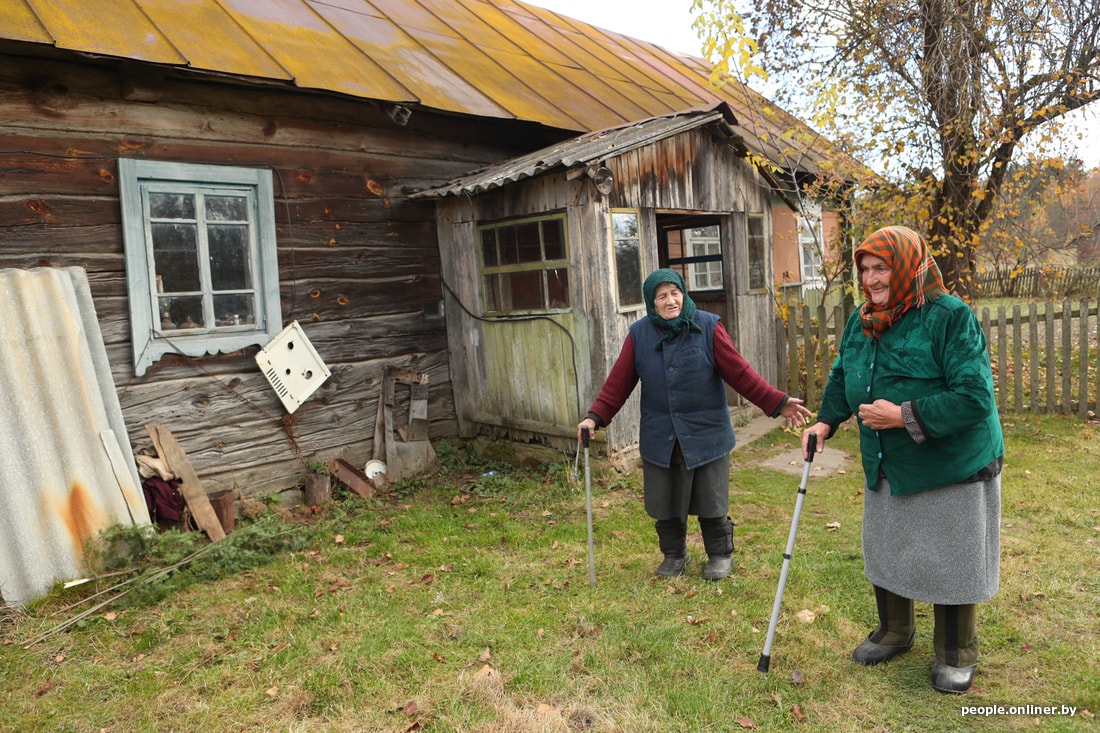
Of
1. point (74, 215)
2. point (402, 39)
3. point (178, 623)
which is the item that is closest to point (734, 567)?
point (178, 623)

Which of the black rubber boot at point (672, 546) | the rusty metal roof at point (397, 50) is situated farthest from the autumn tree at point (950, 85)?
the black rubber boot at point (672, 546)

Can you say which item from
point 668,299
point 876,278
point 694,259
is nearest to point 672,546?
point 668,299

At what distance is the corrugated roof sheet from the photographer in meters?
6.08

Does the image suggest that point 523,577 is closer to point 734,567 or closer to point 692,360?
point 734,567

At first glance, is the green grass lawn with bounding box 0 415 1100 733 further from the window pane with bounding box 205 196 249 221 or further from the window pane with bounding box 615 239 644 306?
the window pane with bounding box 205 196 249 221

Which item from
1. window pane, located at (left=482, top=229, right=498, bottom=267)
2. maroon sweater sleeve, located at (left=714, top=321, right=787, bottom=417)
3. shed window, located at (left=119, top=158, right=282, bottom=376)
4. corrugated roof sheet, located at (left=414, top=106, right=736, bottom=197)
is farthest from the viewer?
window pane, located at (left=482, top=229, right=498, bottom=267)

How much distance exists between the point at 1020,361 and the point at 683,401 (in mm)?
5740

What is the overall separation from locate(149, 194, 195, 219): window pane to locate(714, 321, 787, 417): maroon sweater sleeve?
4.18 m

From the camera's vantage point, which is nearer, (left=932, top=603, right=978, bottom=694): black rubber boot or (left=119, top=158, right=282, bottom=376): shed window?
(left=932, top=603, right=978, bottom=694): black rubber boot

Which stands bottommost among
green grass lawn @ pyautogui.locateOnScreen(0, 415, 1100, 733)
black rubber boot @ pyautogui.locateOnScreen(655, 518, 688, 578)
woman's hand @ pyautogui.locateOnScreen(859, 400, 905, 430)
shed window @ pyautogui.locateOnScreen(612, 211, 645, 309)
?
green grass lawn @ pyautogui.locateOnScreen(0, 415, 1100, 733)

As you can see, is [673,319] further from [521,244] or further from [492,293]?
[492,293]

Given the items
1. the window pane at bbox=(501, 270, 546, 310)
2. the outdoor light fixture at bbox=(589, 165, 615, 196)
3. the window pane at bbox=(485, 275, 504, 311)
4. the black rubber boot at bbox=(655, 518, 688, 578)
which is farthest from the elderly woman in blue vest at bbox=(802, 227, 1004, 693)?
the window pane at bbox=(485, 275, 504, 311)

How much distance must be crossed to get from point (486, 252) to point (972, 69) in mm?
6202

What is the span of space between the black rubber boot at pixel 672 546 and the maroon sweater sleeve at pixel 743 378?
0.91 m
